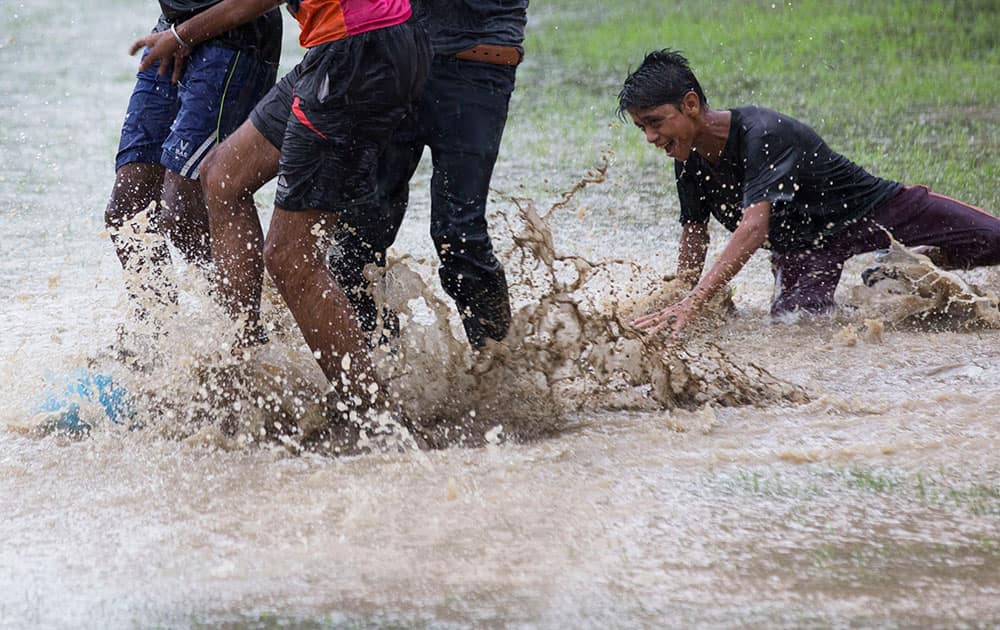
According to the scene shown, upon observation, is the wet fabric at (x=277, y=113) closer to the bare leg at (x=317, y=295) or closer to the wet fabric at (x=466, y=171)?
the bare leg at (x=317, y=295)

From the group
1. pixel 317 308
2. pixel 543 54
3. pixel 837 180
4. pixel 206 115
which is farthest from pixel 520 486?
pixel 543 54

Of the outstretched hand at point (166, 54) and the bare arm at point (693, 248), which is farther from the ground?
the outstretched hand at point (166, 54)

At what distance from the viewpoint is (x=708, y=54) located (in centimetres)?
1180

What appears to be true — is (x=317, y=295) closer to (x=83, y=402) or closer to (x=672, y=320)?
(x=83, y=402)

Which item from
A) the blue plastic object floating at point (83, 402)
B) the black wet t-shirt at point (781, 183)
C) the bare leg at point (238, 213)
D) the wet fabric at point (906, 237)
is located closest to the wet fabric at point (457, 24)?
the bare leg at point (238, 213)

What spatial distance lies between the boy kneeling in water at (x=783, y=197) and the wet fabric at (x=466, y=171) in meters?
0.83

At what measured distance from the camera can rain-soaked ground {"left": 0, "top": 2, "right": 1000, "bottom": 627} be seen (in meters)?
2.84

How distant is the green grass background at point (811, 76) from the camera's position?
26.5 feet

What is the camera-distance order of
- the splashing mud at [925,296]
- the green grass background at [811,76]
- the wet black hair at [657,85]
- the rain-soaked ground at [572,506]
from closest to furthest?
the rain-soaked ground at [572,506]
the wet black hair at [657,85]
the splashing mud at [925,296]
the green grass background at [811,76]

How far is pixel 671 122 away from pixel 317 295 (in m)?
1.67

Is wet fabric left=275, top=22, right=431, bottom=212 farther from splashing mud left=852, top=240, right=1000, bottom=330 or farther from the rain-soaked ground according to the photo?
splashing mud left=852, top=240, right=1000, bottom=330

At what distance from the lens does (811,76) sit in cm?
1066

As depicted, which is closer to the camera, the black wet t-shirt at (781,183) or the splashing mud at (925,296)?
the black wet t-shirt at (781,183)

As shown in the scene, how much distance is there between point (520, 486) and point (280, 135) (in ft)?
4.14
